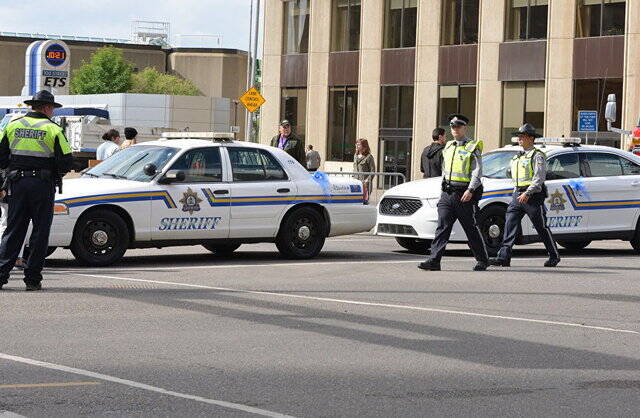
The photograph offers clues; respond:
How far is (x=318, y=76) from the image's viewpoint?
50.2 meters

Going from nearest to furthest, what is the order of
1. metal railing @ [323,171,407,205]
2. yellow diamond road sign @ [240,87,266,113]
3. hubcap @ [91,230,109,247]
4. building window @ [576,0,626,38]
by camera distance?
hubcap @ [91,230,109,247], metal railing @ [323,171,407,205], yellow diamond road sign @ [240,87,266,113], building window @ [576,0,626,38]

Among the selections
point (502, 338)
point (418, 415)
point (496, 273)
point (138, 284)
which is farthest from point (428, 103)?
point (418, 415)

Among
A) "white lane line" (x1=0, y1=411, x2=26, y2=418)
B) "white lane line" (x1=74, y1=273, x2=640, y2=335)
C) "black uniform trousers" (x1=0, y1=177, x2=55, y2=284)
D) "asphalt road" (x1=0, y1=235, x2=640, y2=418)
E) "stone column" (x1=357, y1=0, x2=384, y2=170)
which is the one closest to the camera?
"white lane line" (x1=0, y1=411, x2=26, y2=418)

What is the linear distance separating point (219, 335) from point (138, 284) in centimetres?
357

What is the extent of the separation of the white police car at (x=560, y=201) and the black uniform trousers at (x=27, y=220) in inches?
269

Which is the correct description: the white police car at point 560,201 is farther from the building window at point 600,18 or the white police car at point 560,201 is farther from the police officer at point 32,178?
the building window at point 600,18

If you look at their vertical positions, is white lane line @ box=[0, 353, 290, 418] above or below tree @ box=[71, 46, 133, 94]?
below

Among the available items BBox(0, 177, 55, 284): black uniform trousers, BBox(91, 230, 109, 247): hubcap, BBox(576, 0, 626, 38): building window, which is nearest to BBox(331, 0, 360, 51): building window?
BBox(576, 0, 626, 38): building window

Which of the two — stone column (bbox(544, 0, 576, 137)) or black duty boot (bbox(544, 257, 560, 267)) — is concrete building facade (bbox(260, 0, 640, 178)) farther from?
black duty boot (bbox(544, 257, 560, 267))

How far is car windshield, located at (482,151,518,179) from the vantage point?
59.3ft

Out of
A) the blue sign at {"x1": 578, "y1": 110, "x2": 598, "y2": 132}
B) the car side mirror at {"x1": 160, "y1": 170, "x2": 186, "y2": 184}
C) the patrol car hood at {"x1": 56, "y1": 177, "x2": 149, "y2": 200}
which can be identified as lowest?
the patrol car hood at {"x1": 56, "y1": 177, "x2": 149, "y2": 200}

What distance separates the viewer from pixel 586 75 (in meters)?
40.2

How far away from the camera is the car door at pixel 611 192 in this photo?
724 inches

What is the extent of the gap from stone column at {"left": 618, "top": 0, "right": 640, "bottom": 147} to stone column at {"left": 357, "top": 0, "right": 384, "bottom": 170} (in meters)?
11.0
